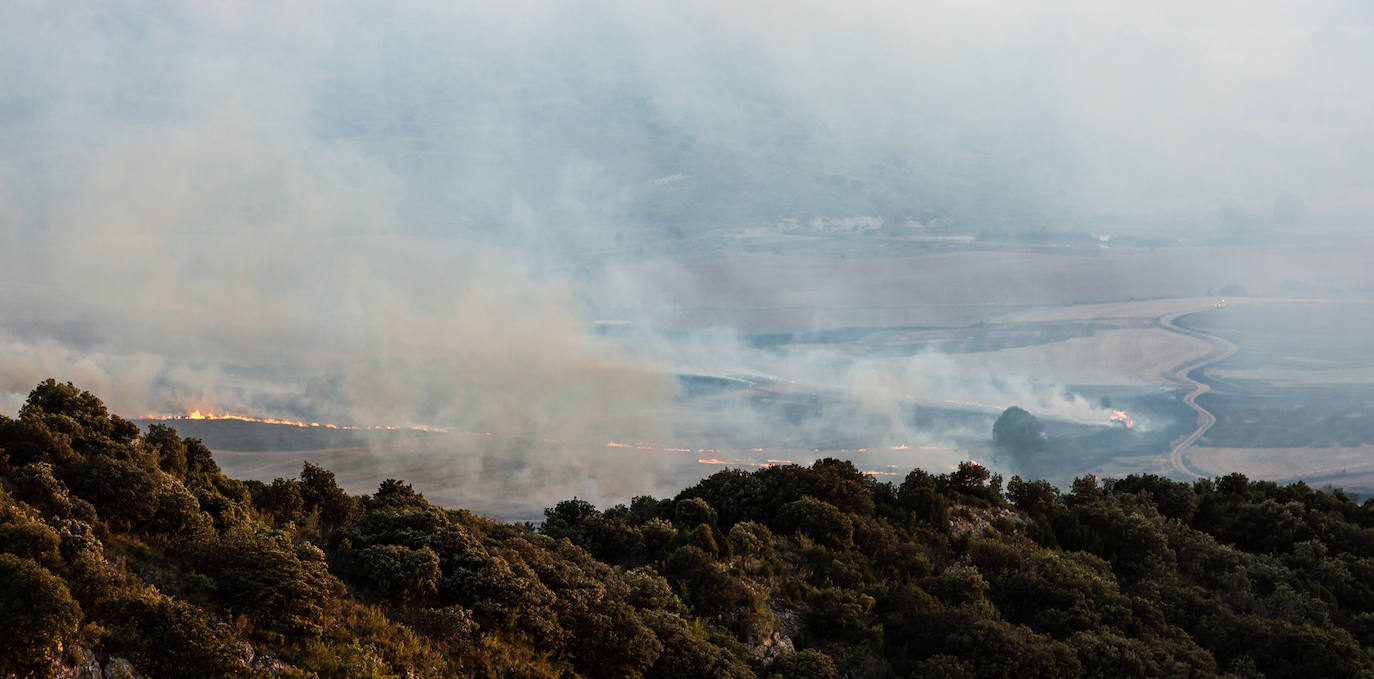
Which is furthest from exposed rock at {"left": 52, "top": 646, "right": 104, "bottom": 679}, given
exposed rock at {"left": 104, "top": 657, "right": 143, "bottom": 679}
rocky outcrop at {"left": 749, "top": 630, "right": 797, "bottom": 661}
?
rocky outcrop at {"left": 749, "top": 630, "right": 797, "bottom": 661}

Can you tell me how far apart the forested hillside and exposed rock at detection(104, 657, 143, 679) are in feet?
0.22

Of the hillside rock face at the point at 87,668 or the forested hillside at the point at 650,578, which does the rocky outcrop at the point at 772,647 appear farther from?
the hillside rock face at the point at 87,668

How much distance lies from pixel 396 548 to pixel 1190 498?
58.1 meters

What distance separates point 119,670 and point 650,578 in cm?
2039

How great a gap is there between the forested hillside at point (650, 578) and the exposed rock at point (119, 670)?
2.6 inches

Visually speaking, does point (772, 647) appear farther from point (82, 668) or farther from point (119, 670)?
point (82, 668)

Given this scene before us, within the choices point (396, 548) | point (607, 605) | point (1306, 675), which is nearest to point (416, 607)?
point (396, 548)

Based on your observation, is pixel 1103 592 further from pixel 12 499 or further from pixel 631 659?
pixel 12 499

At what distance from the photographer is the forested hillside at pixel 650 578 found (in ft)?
76.0

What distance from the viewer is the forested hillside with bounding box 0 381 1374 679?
76.0 ft

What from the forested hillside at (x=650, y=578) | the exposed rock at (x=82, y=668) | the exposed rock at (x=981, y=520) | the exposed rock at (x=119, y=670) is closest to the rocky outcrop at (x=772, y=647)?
the forested hillside at (x=650, y=578)

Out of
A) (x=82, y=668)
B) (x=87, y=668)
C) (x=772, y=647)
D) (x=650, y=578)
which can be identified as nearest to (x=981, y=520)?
(x=772, y=647)

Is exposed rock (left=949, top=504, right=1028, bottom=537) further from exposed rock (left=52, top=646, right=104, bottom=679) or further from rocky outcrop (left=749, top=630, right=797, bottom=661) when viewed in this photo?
exposed rock (left=52, top=646, right=104, bottom=679)

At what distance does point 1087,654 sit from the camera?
37.6 m
